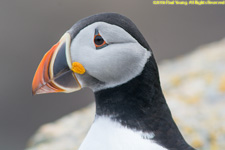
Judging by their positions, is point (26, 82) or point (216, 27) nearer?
point (26, 82)

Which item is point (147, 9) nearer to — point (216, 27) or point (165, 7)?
point (165, 7)

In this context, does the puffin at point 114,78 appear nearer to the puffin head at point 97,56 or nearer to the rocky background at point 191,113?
the puffin head at point 97,56

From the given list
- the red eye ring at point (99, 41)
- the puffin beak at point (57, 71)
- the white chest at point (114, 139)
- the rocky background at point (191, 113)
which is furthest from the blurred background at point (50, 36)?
the red eye ring at point (99, 41)

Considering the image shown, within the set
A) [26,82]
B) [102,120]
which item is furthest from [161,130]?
[26,82]

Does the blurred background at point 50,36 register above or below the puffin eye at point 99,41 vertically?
below

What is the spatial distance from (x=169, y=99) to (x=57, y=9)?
6.79 m

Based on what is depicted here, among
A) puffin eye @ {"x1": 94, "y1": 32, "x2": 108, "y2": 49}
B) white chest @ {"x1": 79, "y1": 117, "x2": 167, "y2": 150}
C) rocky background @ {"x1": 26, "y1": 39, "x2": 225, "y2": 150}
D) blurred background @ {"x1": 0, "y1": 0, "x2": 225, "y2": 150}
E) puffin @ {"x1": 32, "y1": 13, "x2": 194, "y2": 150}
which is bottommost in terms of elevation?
blurred background @ {"x1": 0, "y1": 0, "x2": 225, "y2": 150}

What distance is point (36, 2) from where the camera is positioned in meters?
11.2

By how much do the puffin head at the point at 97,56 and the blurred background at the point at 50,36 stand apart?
5828 mm

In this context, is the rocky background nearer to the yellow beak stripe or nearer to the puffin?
the puffin

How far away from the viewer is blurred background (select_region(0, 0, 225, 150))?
9.03 m

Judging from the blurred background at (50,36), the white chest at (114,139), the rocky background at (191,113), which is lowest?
the blurred background at (50,36)

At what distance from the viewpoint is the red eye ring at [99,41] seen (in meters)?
2.93

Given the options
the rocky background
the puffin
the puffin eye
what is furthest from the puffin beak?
the rocky background
